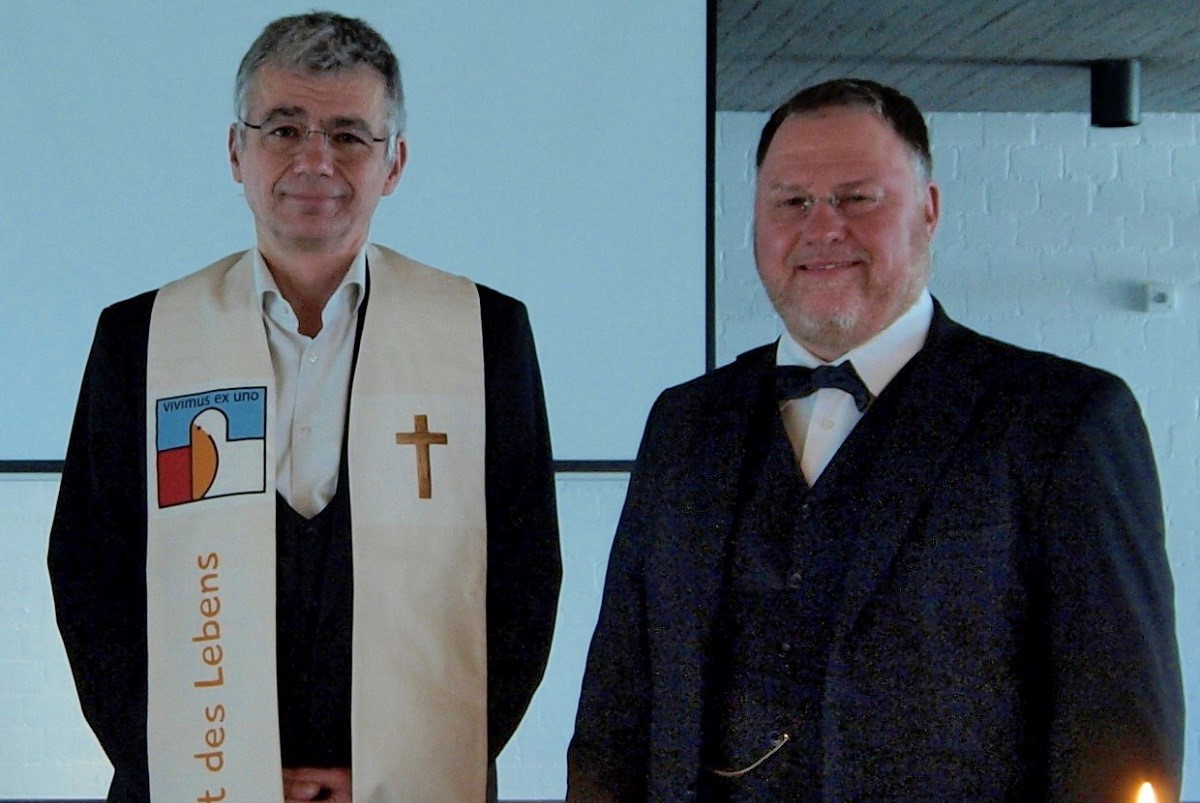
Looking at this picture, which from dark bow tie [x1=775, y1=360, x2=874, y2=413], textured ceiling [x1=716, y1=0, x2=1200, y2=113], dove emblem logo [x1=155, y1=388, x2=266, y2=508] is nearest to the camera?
dark bow tie [x1=775, y1=360, x2=874, y2=413]

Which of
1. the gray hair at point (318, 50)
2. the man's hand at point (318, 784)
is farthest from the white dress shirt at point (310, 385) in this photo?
the man's hand at point (318, 784)

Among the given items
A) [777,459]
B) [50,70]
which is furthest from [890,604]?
[50,70]

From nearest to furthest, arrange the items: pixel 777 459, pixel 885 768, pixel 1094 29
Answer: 1. pixel 885 768
2. pixel 777 459
3. pixel 1094 29

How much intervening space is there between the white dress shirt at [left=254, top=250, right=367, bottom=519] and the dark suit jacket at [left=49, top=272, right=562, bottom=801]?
9 cm

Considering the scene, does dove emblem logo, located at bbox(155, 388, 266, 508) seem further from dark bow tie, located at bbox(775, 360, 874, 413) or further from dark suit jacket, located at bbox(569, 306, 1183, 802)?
dark bow tie, located at bbox(775, 360, 874, 413)

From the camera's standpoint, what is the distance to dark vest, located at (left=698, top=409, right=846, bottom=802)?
1737mm

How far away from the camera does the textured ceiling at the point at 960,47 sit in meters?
3.95

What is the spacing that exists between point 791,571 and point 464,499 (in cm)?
90

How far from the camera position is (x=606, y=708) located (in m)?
1.94

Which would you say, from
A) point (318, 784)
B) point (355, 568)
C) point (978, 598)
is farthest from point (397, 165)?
point (978, 598)

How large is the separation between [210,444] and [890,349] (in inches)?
50.8

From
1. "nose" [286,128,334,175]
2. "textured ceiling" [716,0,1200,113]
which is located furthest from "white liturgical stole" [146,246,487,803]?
"textured ceiling" [716,0,1200,113]

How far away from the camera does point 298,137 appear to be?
2.33 m

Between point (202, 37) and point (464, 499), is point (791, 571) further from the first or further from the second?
point (202, 37)
